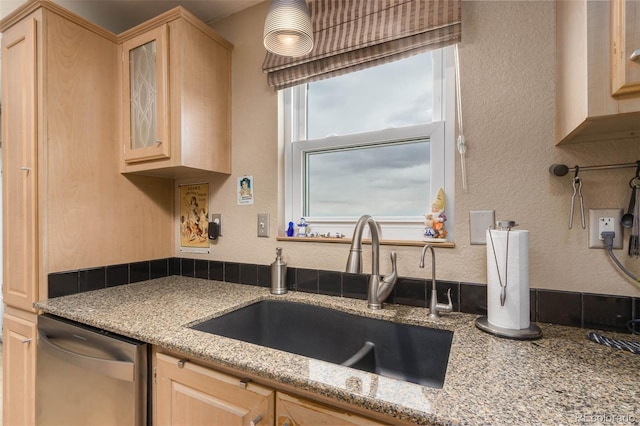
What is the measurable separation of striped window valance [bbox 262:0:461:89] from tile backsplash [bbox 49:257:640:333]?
36.4 inches

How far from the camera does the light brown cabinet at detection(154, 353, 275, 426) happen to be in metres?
0.78

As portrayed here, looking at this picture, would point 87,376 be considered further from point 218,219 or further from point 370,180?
point 370,180

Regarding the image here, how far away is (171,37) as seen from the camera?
142 centimetres

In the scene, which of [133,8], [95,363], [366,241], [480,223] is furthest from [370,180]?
[133,8]

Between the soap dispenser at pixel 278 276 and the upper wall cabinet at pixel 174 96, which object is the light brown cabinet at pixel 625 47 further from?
the upper wall cabinet at pixel 174 96

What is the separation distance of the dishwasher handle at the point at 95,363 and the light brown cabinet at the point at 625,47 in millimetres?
1483

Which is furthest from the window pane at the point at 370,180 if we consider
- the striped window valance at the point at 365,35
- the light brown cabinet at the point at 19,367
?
the light brown cabinet at the point at 19,367

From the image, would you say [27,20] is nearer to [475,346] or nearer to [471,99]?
[471,99]

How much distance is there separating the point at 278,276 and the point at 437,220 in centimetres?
75

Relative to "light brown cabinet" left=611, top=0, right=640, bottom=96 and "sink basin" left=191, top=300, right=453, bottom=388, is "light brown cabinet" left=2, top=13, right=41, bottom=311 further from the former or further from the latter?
"light brown cabinet" left=611, top=0, right=640, bottom=96

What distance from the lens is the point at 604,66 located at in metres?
0.67

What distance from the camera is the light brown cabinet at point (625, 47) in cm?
64

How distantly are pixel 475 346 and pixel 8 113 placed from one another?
2.17m

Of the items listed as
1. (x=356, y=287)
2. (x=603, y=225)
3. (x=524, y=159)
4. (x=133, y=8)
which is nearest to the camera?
(x=603, y=225)
